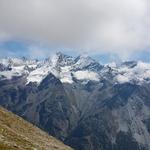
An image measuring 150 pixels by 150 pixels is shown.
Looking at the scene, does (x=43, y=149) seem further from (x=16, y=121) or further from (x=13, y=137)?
(x=16, y=121)

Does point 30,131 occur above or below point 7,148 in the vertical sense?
above

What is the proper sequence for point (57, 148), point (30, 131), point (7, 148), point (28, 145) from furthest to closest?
point (30, 131)
point (57, 148)
point (28, 145)
point (7, 148)

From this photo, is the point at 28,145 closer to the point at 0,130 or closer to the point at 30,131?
the point at 0,130

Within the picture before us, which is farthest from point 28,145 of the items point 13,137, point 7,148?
point 7,148

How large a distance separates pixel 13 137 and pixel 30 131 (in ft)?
127

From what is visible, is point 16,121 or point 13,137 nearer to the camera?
point 13,137

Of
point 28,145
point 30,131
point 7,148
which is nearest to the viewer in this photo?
point 7,148

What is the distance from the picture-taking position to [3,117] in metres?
146

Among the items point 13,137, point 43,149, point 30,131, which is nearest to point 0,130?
point 13,137

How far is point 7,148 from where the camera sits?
3406 inches

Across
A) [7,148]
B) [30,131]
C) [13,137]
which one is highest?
[30,131]

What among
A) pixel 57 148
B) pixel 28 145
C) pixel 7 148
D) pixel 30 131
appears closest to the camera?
pixel 7 148

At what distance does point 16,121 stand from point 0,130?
130ft

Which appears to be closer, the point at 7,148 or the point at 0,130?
the point at 7,148
